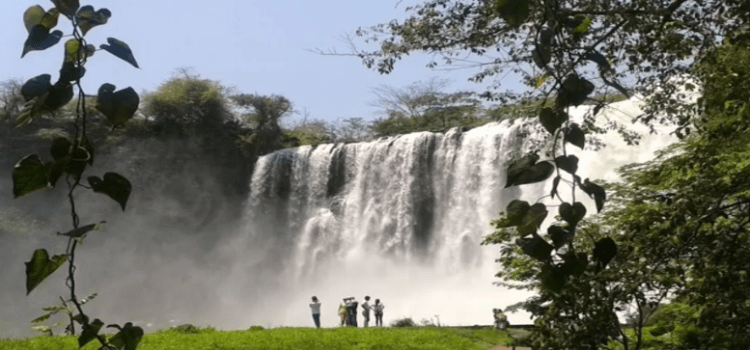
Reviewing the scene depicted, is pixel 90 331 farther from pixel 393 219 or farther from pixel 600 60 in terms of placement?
pixel 393 219

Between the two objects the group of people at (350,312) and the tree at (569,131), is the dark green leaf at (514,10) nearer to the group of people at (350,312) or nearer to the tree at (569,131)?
the tree at (569,131)

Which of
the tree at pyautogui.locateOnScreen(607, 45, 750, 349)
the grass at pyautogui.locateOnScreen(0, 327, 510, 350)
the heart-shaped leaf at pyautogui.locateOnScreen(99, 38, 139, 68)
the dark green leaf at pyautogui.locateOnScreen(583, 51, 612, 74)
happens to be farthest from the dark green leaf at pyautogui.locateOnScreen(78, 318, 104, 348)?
the grass at pyautogui.locateOnScreen(0, 327, 510, 350)

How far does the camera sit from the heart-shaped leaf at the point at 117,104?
63cm

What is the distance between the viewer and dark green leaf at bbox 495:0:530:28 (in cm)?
66

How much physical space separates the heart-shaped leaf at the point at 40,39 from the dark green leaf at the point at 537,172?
381 millimetres

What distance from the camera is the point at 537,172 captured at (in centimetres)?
67

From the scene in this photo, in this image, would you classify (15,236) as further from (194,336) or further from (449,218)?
(194,336)

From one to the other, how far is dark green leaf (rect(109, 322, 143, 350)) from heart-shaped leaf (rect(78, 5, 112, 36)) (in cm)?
24

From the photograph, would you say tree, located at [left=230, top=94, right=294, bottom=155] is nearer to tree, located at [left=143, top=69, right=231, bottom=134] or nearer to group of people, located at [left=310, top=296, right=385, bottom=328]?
tree, located at [left=143, top=69, right=231, bottom=134]

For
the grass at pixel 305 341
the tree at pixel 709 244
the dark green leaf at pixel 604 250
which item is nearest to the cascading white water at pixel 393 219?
the grass at pixel 305 341

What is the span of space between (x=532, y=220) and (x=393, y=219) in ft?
74.9

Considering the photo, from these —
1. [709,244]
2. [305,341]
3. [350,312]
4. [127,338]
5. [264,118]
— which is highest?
[264,118]

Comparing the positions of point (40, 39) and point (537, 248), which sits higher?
point (40, 39)

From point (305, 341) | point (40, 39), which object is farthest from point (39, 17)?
point (305, 341)
